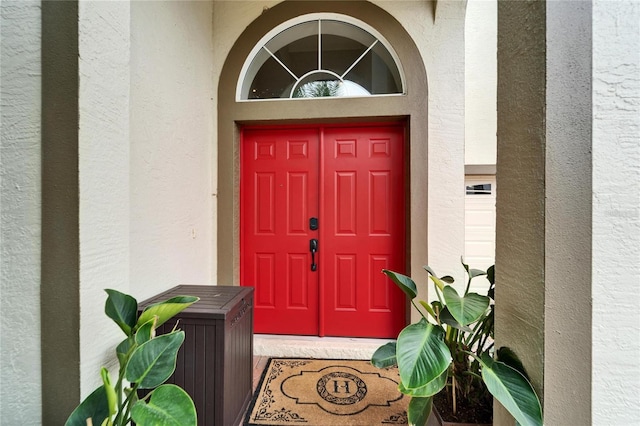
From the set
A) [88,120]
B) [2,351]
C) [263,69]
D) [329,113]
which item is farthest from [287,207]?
[2,351]

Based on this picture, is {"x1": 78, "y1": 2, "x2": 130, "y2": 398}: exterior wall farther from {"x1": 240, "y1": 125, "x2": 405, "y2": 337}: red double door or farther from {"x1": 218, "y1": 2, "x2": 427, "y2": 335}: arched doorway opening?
{"x1": 240, "y1": 125, "x2": 405, "y2": 337}: red double door

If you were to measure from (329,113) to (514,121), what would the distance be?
5.69 ft

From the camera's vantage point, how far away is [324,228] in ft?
8.34

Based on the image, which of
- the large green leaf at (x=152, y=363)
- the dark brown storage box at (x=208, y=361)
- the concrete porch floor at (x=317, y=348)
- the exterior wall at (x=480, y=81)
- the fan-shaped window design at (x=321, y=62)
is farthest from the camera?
the exterior wall at (x=480, y=81)

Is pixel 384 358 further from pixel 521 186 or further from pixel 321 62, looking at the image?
pixel 321 62

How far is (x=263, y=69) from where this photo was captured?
2572 mm

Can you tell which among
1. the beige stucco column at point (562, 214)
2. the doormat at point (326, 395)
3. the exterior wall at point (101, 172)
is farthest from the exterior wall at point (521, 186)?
the exterior wall at point (101, 172)

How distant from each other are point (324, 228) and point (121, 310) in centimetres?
177

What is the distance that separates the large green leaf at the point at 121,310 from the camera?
3.32 feet

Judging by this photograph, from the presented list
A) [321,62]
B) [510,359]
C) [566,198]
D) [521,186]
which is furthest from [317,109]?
[510,359]

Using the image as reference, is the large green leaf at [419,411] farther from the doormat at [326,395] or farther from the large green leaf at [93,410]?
the large green leaf at [93,410]

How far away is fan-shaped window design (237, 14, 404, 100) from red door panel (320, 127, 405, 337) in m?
0.44

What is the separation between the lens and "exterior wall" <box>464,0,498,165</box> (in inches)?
125

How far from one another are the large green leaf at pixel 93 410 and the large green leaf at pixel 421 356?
Result: 3.40 feet
